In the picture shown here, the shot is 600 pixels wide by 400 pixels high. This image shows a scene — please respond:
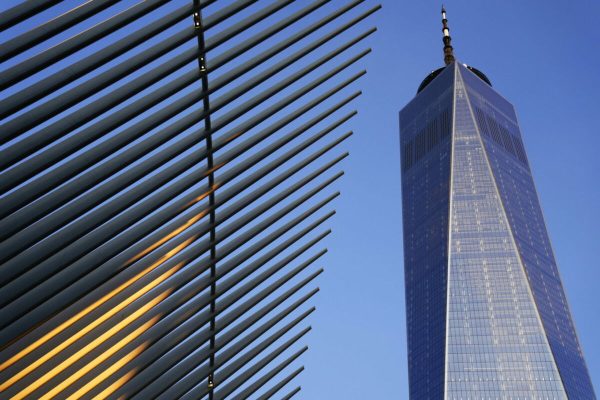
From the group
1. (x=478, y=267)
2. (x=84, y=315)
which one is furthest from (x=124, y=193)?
(x=478, y=267)

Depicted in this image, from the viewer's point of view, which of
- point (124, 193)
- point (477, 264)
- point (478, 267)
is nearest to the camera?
point (124, 193)

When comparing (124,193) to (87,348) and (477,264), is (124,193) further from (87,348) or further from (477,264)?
(477,264)

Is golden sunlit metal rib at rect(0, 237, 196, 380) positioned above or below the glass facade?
below

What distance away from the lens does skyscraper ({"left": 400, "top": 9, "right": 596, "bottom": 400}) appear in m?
132

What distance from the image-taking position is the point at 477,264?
145 meters

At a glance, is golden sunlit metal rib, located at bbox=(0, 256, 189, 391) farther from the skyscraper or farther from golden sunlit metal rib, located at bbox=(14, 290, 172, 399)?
the skyscraper

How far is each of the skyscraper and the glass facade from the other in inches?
9.0

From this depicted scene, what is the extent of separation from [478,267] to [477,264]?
683 mm

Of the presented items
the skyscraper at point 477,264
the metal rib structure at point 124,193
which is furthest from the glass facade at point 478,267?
the metal rib structure at point 124,193

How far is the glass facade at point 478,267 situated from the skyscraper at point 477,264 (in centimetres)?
23

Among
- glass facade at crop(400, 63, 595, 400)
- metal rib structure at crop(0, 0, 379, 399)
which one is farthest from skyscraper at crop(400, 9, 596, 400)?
metal rib structure at crop(0, 0, 379, 399)

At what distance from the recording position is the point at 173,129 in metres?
11.6

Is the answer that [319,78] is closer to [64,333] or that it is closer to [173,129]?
[173,129]

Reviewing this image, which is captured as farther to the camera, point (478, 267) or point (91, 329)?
point (478, 267)
